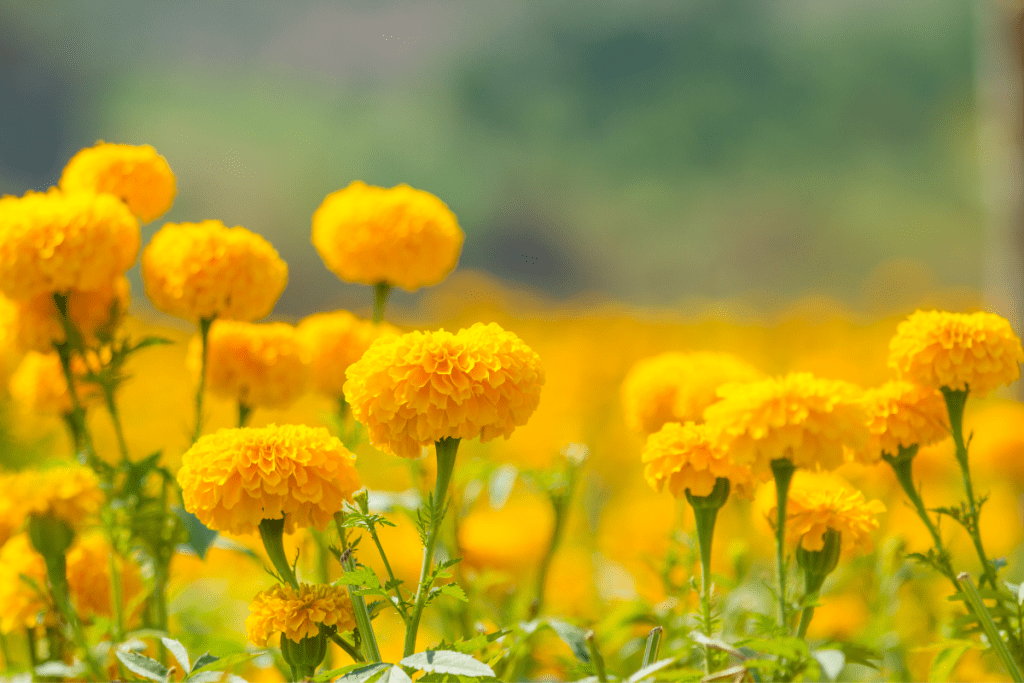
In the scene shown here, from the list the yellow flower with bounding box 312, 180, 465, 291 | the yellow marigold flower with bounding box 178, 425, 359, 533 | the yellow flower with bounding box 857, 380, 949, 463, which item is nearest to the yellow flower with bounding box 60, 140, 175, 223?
the yellow flower with bounding box 312, 180, 465, 291

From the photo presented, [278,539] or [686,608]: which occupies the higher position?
[278,539]

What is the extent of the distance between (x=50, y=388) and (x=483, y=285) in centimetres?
359

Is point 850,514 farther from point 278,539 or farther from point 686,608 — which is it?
point 278,539

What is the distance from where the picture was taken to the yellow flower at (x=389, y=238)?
1.21m

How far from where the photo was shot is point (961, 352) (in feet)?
2.79

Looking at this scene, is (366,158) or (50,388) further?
(366,158)

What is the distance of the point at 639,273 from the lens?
8.28 m

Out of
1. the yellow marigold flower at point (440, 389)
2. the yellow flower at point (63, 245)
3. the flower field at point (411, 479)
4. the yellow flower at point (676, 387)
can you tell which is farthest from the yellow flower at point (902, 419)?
the yellow flower at point (63, 245)

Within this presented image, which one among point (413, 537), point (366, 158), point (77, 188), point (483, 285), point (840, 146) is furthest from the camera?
point (840, 146)

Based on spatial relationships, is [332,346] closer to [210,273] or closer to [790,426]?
[210,273]

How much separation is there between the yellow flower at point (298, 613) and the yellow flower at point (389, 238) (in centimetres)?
56

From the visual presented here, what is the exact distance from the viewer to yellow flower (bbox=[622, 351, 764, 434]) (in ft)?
3.78

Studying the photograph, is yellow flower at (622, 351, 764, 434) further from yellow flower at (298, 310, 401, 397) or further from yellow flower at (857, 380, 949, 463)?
yellow flower at (298, 310, 401, 397)

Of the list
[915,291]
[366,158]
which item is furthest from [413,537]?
[366,158]
